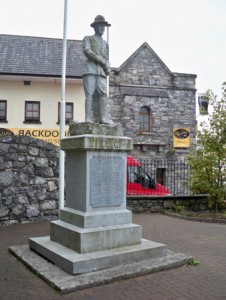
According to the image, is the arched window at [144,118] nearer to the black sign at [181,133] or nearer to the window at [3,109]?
the black sign at [181,133]

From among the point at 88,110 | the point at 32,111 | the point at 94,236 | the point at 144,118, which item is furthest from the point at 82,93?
the point at 94,236

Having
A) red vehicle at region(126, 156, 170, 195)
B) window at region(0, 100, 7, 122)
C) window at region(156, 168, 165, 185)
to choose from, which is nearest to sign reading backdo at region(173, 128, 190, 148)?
window at region(156, 168, 165, 185)

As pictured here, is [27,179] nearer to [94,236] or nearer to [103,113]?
[103,113]

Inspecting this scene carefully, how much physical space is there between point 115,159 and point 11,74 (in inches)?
583

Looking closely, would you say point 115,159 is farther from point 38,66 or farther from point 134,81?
point 134,81

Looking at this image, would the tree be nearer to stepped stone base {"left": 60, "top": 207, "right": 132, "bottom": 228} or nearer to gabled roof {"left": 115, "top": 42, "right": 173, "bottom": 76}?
stepped stone base {"left": 60, "top": 207, "right": 132, "bottom": 228}

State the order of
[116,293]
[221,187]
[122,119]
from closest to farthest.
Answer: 1. [116,293]
2. [221,187]
3. [122,119]

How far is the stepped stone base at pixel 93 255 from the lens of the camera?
5.47 m

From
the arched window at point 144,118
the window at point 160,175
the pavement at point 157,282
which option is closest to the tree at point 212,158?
the pavement at point 157,282

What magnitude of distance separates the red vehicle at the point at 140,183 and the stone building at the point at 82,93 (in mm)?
6922

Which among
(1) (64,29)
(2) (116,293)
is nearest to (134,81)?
(1) (64,29)

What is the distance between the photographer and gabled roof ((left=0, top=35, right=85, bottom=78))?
2001cm

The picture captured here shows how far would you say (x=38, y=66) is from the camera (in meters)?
20.6

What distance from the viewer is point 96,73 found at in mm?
7035
